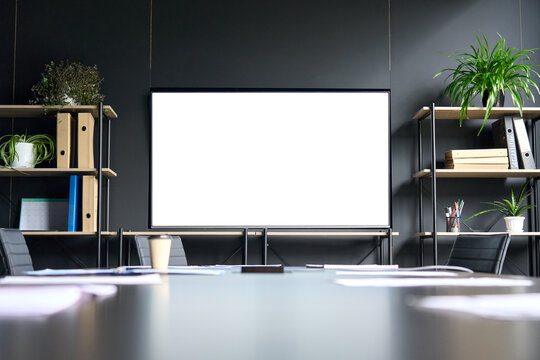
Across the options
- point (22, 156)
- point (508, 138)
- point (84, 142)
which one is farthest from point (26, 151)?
A: point (508, 138)

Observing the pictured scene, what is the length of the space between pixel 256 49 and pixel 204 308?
4050mm

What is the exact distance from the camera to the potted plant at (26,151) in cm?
400

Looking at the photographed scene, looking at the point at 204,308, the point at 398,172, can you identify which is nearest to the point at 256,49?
the point at 398,172

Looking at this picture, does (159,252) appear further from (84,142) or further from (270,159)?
(270,159)

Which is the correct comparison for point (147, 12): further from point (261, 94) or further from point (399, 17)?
point (399, 17)

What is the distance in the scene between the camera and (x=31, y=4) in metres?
4.45

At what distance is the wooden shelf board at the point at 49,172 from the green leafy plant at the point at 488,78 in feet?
7.93

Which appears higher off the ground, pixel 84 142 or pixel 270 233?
pixel 84 142

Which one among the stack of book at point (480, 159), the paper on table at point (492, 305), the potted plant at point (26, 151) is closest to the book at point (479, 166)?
the stack of book at point (480, 159)

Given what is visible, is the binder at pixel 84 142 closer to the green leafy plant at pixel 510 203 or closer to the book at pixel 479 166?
the book at pixel 479 166

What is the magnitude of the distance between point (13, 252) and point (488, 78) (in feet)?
10.3

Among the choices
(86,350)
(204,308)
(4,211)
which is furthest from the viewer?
(4,211)

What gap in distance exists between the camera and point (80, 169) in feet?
12.8

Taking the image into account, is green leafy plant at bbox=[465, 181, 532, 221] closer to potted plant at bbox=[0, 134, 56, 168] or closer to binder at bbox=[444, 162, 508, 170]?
binder at bbox=[444, 162, 508, 170]
